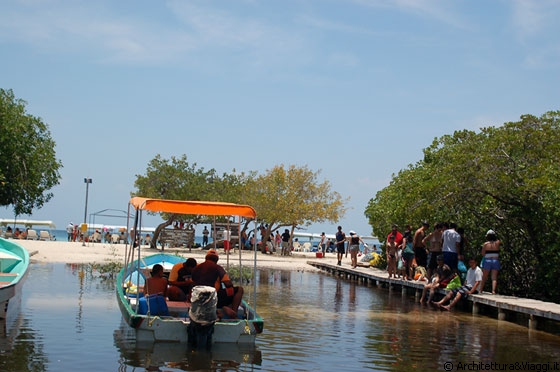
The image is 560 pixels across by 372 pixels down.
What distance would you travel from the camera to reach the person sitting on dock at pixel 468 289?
63.7 ft

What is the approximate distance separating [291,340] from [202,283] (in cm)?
188

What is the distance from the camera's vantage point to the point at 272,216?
151 ft

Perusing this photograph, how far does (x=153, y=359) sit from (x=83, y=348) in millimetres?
1357

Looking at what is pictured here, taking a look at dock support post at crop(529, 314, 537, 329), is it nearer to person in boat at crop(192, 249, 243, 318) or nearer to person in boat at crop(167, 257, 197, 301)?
person in boat at crop(192, 249, 243, 318)

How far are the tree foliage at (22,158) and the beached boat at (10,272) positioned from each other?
11.4m

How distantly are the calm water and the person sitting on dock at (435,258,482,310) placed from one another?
0.60 m

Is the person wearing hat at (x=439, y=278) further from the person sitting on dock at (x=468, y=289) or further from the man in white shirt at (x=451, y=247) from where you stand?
the person sitting on dock at (x=468, y=289)

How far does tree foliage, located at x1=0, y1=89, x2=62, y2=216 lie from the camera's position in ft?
107

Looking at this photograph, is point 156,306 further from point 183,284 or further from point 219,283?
point 183,284

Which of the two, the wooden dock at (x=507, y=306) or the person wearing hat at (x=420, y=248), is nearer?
the wooden dock at (x=507, y=306)

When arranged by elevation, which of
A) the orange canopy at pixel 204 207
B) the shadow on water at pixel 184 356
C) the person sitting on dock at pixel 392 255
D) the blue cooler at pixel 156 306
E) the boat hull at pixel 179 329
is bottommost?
the shadow on water at pixel 184 356

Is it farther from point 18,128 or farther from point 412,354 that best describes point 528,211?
point 18,128

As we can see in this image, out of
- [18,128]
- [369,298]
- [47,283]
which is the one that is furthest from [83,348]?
[18,128]

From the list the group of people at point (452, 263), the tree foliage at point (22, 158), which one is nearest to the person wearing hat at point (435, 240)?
the group of people at point (452, 263)
